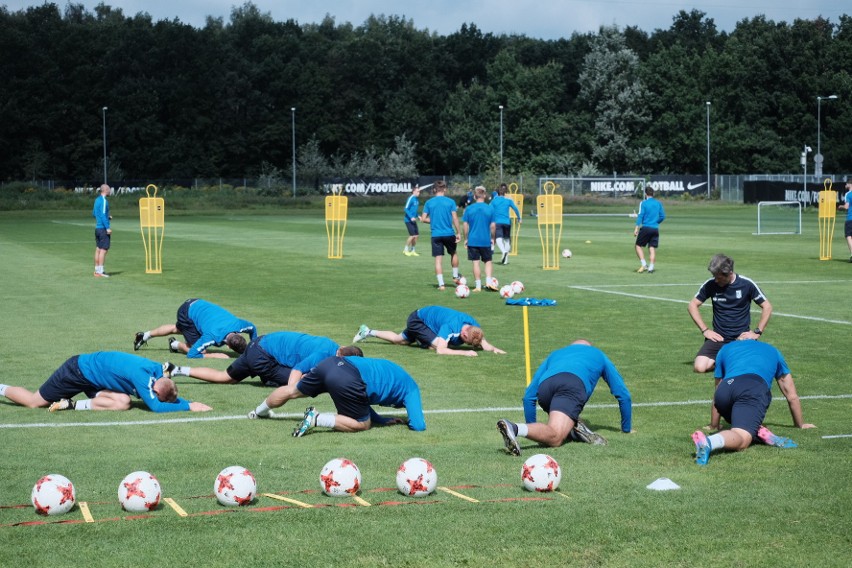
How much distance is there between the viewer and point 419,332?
1703cm

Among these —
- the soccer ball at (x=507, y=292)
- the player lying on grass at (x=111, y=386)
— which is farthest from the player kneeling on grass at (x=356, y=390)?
the soccer ball at (x=507, y=292)

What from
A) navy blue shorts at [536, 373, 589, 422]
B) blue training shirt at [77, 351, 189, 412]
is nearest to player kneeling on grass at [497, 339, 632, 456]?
navy blue shorts at [536, 373, 589, 422]

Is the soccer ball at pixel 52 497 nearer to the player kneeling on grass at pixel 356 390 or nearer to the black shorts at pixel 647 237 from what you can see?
the player kneeling on grass at pixel 356 390

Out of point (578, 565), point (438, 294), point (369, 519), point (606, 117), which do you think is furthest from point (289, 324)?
point (606, 117)

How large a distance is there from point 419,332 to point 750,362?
6.81m

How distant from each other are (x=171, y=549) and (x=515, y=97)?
10929 cm

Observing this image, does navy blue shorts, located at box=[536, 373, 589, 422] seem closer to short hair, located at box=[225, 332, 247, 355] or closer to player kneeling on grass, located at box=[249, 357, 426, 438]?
player kneeling on grass, located at box=[249, 357, 426, 438]

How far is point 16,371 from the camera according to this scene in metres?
15.1

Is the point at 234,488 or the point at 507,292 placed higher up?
the point at 507,292

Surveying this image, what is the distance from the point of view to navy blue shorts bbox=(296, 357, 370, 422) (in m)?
11.2

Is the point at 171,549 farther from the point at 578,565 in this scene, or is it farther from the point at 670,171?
the point at 670,171

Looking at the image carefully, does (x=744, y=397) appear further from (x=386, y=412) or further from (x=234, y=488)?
(x=234, y=488)

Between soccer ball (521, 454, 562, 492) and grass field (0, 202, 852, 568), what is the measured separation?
0.11 m

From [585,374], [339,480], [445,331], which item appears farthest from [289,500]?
[445,331]
